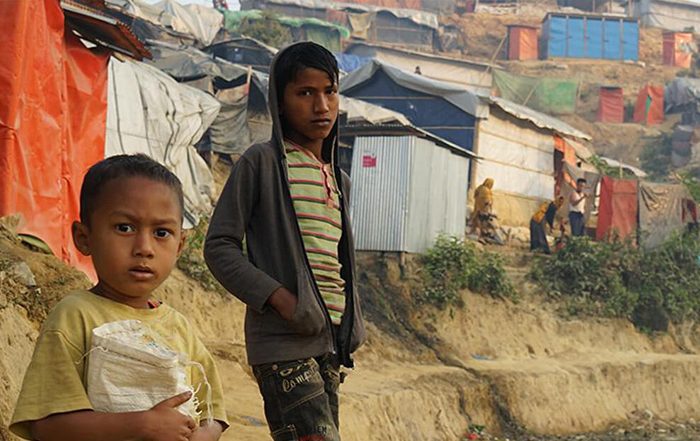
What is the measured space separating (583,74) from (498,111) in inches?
815

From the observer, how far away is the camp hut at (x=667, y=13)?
45.6 meters

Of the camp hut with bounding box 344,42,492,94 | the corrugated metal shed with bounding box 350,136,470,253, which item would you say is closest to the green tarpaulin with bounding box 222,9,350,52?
the camp hut with bounding box 344,42,492,94

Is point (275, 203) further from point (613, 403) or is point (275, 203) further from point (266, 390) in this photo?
point (613, 403)

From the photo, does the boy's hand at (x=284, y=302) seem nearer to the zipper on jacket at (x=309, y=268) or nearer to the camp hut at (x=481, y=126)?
the zipper on jacket at (x=309, y=268)

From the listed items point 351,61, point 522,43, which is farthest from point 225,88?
point 522,43

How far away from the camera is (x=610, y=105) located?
37.4m

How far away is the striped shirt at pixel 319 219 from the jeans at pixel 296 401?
0.22 meters

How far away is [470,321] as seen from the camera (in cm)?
1359

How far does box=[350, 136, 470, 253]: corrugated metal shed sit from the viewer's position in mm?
14039

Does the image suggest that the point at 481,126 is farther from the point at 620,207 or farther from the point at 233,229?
the point at 233,229

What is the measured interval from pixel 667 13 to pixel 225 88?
1346 inches

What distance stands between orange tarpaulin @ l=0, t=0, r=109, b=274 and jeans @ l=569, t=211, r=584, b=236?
490 inches

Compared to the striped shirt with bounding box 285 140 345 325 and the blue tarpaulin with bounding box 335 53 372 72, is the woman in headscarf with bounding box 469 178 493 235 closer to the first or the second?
the striped shirt with bounding box 285 140 345 325

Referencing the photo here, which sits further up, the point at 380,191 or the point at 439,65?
the point at 439,65
